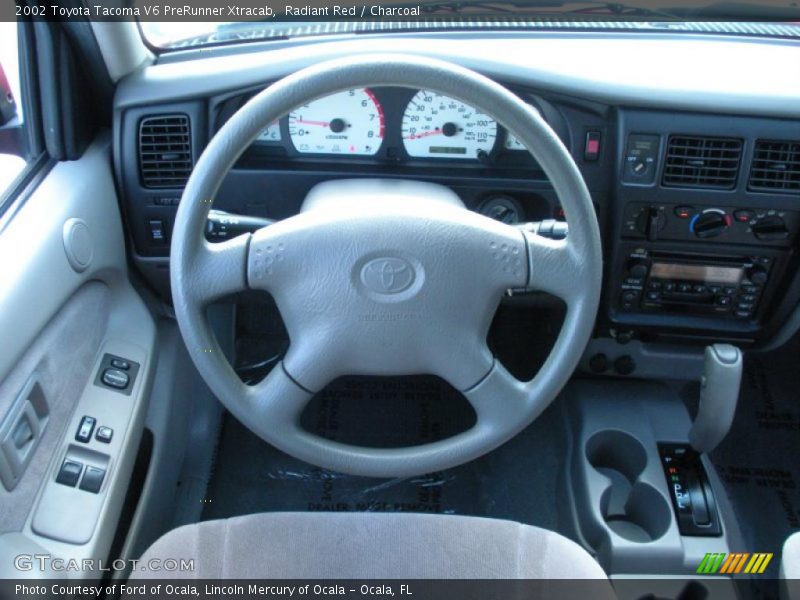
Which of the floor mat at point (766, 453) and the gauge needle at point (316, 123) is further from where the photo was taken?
the floor mat at point (766, 453)

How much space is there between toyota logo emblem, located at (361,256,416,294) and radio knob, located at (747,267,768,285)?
929mm

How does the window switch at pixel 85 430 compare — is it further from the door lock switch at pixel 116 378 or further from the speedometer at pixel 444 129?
the speedometer at pixel 444 129

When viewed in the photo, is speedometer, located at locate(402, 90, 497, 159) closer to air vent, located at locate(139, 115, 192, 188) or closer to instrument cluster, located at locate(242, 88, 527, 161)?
instrument cluster, located at locate(242, 88, 527, 161)

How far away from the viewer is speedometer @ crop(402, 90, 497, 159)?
1525 millimetres

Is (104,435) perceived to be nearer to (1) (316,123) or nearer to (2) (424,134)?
(1) (316,123)

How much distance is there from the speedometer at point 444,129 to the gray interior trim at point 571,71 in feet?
0.30

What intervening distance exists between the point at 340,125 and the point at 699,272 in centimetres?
85

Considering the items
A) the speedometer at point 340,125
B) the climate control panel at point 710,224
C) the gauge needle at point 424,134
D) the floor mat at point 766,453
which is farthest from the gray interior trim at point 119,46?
the floor mat at point 766,453

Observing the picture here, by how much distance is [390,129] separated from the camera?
1557 millimetres

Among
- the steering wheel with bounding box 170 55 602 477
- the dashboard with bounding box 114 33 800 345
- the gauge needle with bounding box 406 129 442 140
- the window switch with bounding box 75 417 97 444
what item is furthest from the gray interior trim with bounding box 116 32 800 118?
the window switch with bounding box 75 417 97 444

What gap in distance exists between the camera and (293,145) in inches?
62.6

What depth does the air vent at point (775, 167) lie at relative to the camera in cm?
154

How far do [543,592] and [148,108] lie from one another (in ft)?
3.93

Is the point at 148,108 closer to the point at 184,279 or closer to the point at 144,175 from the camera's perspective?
the point at 144,175
